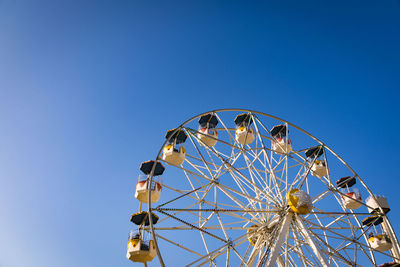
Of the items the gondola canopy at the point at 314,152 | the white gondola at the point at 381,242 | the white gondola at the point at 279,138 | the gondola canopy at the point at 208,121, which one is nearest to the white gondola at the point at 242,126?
the gondola canopy at the point at 208,121

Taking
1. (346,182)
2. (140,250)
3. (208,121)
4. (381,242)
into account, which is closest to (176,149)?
(208,121)

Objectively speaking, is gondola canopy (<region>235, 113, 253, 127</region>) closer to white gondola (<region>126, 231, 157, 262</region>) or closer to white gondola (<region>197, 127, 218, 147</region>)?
white gondola (<region>197, 127, 218, 147</region>)

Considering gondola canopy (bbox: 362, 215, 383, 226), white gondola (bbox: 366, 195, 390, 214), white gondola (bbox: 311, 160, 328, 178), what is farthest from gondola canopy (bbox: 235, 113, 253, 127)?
gondola canopy (bbox: 362, 215, 383, 226)

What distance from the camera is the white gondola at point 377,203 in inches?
656

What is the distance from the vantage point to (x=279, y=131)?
18812mm

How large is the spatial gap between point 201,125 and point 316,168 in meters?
6.53

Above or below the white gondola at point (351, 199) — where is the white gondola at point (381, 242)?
below

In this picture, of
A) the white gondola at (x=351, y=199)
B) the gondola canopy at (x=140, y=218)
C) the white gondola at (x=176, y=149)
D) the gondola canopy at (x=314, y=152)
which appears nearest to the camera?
the gondola canopy at (x=140, y=218)

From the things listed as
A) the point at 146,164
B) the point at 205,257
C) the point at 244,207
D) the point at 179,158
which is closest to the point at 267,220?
the point at 244,207

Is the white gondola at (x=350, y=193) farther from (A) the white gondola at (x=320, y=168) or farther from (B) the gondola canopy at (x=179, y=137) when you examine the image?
(B) the gondola canopy at (x=179, y=137)

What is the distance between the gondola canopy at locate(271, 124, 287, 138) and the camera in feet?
61.4

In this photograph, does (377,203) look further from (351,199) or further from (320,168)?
(320,168)

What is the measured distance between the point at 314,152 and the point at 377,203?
3.77 meters

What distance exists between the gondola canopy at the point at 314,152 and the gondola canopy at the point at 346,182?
1772mm
